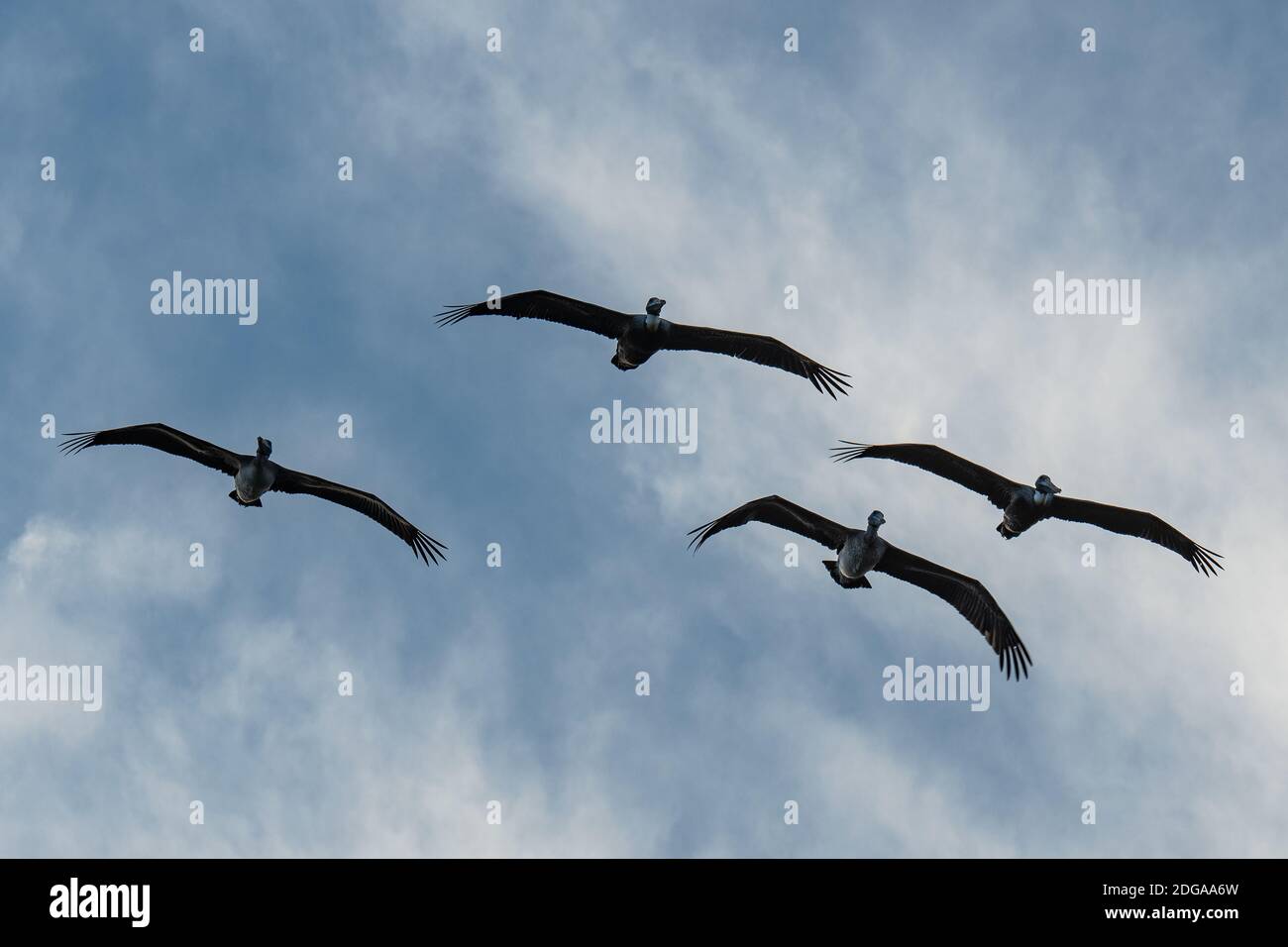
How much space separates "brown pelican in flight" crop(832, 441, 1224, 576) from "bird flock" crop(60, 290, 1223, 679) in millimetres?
33

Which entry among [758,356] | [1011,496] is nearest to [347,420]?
[758,356]

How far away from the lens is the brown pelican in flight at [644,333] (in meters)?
32.4

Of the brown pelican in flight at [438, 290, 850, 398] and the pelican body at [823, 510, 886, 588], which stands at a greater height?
the brown pelican in flight at [438, 290, 850, 398]

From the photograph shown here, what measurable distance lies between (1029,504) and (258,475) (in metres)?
18.7

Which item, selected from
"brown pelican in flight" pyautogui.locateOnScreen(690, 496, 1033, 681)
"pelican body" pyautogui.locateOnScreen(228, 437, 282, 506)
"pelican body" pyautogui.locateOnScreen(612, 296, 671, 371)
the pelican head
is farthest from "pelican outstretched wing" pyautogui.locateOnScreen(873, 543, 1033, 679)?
"pelican body" pyautogui.locateOnScreen(228, 437, 282, 506)

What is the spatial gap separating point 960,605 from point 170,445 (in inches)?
756

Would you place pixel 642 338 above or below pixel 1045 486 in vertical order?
above

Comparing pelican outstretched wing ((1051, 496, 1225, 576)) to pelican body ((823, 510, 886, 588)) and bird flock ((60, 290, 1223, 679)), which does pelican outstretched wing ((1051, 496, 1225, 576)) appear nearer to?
bird flock ((60, 290, 1223, 679))

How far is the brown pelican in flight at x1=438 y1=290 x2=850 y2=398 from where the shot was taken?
32.4 metres

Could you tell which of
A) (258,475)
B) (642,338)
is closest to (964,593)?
(642,338)

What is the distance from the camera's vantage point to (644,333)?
32.5 m

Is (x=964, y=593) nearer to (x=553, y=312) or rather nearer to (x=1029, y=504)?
(x=1029, y=504)
